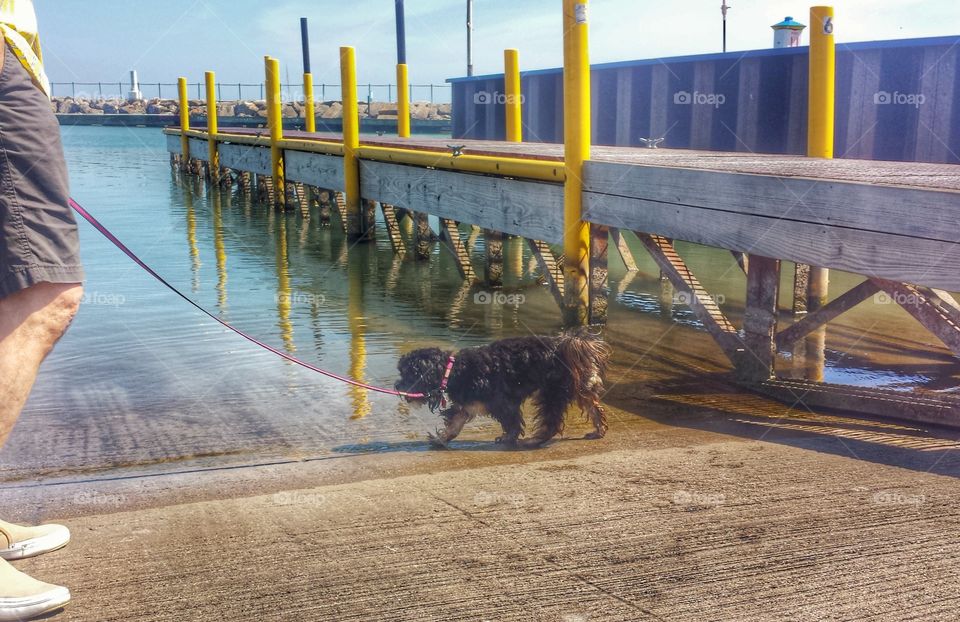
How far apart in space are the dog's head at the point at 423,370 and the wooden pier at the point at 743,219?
2164 millimetres

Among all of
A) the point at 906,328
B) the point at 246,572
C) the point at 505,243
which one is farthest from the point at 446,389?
the point at 505,243

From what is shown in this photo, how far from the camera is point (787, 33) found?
43.9ft

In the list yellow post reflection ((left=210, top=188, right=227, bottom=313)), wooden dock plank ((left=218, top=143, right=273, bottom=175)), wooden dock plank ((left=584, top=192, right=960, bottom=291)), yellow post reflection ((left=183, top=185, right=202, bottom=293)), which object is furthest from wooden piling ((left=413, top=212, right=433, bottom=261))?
wooden dock plank ((left=218, top=143, right=273, bottom=175))

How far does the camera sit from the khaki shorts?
241 cm

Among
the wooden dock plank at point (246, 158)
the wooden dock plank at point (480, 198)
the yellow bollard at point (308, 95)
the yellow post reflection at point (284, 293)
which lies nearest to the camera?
the wooden dock plank at point (480, 198)

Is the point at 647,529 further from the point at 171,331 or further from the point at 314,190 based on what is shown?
the point at 314,190

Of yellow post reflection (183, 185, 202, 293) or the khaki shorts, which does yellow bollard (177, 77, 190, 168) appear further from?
the khaki shorts

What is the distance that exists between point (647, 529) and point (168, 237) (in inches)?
613

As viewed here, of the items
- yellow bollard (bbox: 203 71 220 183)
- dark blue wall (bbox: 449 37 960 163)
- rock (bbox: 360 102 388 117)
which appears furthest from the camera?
rock (bbox: 360 102 388 117)

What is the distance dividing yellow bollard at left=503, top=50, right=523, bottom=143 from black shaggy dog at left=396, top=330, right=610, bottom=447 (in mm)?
9659

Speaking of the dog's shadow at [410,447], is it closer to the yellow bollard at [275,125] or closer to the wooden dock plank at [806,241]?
the wooden dock plank at [806,241]

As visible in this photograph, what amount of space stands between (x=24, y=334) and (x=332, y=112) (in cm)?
6625

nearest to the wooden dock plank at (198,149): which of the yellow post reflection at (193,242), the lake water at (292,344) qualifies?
the yellow post reflection at (193,242)

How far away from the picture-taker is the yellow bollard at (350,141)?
1412 centimetres
